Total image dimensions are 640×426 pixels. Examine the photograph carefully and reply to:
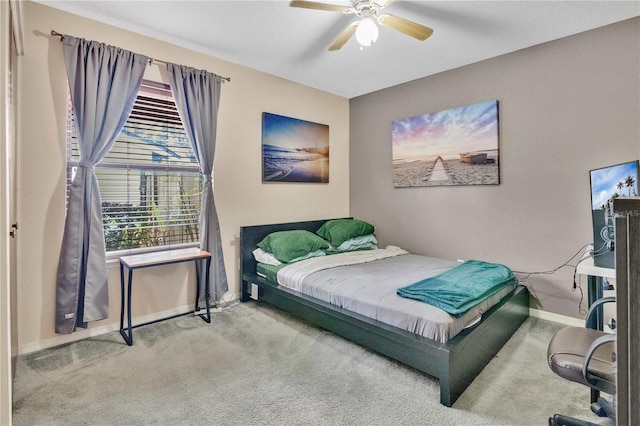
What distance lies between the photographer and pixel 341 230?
4.05 m

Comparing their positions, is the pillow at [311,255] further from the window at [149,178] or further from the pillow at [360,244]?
the window at [149,178]

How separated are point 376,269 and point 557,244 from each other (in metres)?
1.73

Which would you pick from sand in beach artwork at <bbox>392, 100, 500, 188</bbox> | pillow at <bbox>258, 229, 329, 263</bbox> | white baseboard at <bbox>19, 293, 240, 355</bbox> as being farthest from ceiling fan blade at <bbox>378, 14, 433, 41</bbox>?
white baseboard at <bbox>19, 293, 240, 355</bbox>

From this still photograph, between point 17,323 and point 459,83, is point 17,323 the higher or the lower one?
the lower one

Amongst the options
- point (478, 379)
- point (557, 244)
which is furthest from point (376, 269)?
point (557, 244)

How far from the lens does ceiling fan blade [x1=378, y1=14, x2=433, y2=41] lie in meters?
2.27

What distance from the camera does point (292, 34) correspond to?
2928mm

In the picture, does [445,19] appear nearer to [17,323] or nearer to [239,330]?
[239,330]

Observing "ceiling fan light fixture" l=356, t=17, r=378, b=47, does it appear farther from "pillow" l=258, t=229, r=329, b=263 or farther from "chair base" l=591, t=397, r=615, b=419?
"chair base" l=591, t=397, r=615, b=419

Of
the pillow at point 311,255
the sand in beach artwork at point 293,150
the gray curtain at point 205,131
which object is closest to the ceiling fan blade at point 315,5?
the gray curtain at point 205,131

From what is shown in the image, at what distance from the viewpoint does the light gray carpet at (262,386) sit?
1.80 m

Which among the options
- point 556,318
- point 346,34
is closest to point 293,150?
point 346,34

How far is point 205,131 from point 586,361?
3293 mm

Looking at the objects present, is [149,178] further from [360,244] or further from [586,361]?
[586,361]
